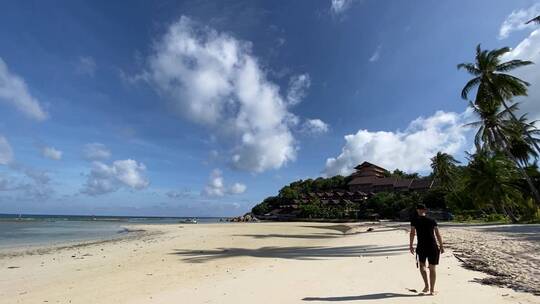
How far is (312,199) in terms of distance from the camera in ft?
339

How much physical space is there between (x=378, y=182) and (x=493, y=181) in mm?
72954

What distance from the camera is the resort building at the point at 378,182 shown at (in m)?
93.4

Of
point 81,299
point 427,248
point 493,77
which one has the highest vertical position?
point 493,77

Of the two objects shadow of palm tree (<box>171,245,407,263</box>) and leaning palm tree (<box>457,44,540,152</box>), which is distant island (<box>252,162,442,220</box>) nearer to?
leaning palm tree (<box>457,44,540,152</box>)

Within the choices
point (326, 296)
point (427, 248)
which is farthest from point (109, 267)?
point (427, 248)

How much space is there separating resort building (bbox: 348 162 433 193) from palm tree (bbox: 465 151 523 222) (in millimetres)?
52805

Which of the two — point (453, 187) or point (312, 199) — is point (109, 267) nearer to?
point (453, 187)

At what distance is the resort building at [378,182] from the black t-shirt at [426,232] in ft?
277

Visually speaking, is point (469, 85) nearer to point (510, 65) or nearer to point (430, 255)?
point (510, 65)

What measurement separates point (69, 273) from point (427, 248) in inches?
412

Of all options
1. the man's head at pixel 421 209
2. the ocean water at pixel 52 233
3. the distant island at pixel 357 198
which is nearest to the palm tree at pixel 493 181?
the distant island at pixel 357 198

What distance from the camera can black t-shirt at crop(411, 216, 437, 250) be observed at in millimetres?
6828

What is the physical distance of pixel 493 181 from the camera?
32750 mm

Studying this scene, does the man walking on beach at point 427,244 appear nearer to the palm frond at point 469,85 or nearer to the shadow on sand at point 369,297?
the shadow on sand at point 369,297
